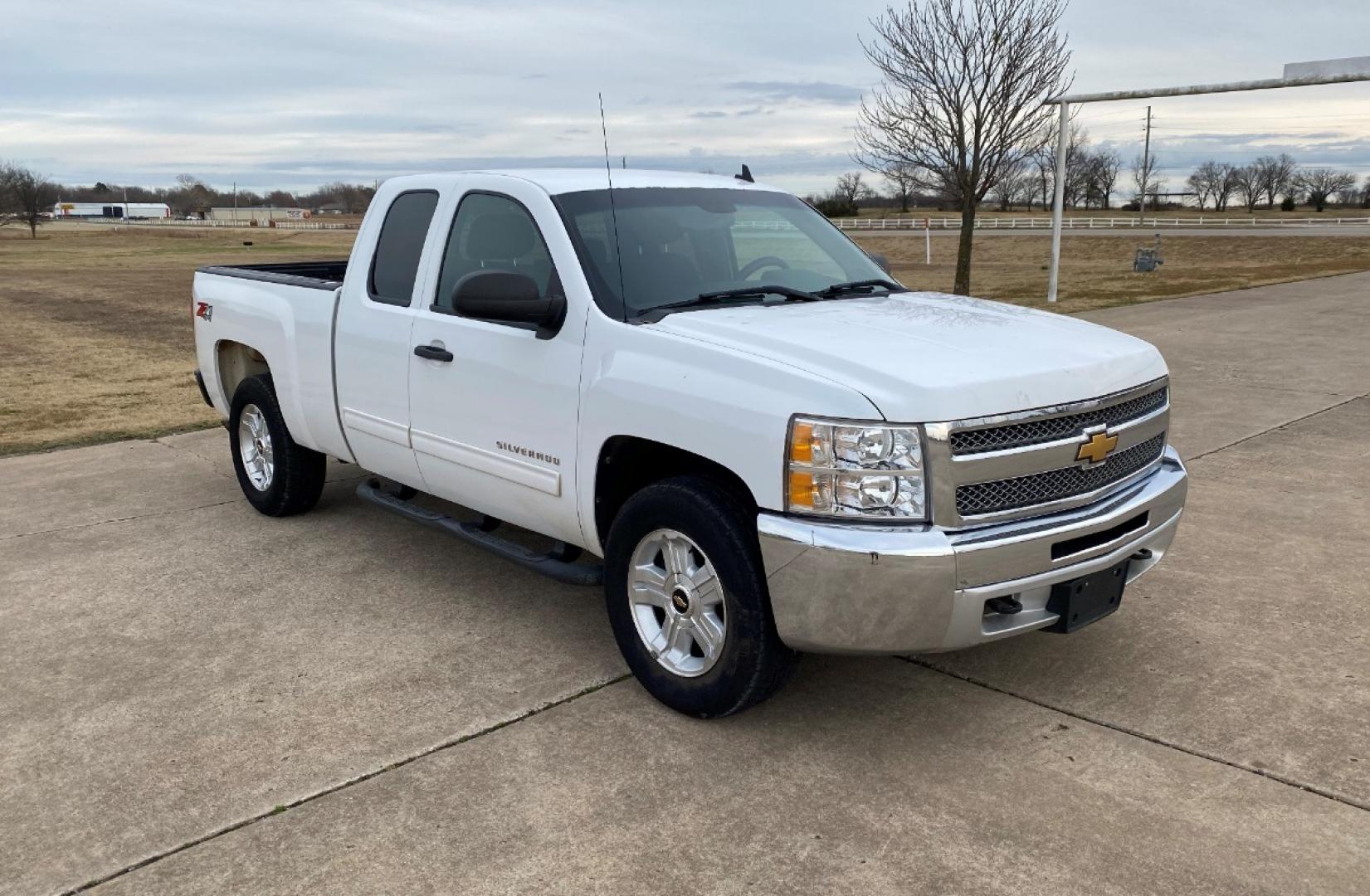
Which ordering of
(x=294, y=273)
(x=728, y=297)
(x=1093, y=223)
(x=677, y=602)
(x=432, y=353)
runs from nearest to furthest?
(x=677, y=602), (x=728, y=297), (x=432, y=353), (x=294, y=273), (x=1093, y=223)

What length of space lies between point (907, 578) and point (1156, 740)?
1150mm

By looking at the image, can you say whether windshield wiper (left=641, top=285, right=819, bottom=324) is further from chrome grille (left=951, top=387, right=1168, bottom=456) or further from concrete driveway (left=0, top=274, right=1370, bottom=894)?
concrete driveway (left=0, top=274, right=1370, bottom=894)

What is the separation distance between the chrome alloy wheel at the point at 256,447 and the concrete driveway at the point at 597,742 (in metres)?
0.56

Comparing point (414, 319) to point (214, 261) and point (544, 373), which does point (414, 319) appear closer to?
point (544, 373)

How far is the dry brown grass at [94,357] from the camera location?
31.8 feet

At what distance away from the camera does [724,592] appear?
373cm

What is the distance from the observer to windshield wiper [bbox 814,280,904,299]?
4.77 m

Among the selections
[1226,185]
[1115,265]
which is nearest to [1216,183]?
[1226,185]

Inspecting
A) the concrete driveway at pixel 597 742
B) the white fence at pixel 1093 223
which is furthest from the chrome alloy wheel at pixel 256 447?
the white fence at pixel 1093 223

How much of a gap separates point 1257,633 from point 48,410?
10.0m

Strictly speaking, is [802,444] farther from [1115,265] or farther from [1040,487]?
[1115,265]

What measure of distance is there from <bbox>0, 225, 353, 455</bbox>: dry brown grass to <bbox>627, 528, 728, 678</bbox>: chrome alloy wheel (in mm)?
6491

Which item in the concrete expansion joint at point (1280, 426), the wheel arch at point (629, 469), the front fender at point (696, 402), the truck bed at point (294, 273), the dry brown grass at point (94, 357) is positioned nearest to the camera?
the front fender at point (696, 402)

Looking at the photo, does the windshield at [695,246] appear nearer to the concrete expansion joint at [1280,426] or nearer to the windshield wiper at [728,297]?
the windshield wiper at [728,297]
